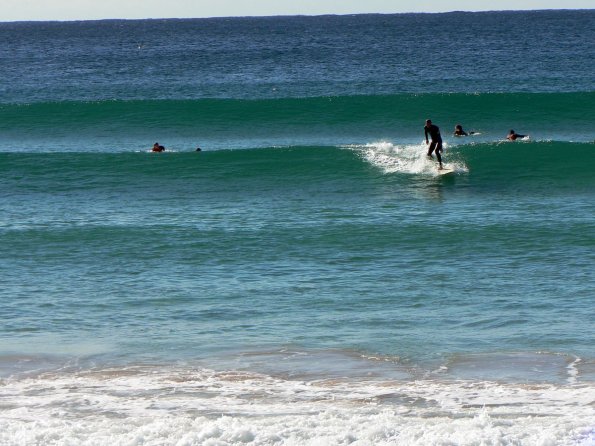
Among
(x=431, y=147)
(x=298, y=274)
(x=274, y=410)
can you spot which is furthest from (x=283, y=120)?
(x=274, y=410)

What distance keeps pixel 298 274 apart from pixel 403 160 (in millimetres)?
9557

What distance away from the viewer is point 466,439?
30.9 ft

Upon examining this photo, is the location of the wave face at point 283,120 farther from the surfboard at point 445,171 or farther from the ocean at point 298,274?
the surfboard at point 445,171

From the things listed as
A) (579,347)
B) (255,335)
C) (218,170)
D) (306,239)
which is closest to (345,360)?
(255,335)

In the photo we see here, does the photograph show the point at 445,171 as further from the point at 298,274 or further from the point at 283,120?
the point at 283,120

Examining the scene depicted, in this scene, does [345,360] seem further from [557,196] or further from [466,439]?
[557,196]

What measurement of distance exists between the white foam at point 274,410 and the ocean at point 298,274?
0.03 meters

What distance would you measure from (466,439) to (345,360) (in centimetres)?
281

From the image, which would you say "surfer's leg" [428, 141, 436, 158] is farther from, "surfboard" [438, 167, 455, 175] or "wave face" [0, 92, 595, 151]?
"wave face" [0, 92, 595, 151]

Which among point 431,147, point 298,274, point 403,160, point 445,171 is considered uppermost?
point 431,147

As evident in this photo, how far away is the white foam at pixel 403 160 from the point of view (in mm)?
23719

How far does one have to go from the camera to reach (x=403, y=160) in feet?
81.4

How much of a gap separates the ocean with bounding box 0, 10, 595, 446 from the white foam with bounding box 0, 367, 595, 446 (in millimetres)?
33

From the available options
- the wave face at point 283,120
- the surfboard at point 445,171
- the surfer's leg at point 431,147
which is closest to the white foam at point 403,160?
the surfboard at point 445,171
